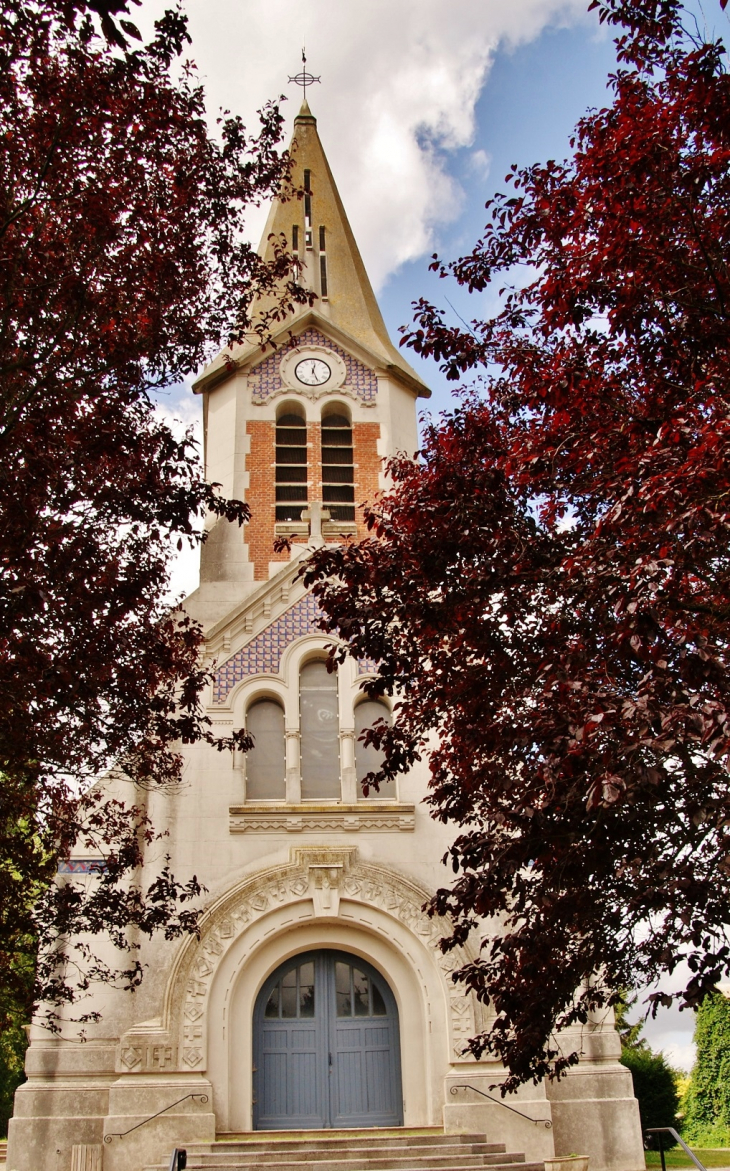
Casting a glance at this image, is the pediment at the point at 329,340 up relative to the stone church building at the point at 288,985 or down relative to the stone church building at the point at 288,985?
up

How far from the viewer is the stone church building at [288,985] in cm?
1509

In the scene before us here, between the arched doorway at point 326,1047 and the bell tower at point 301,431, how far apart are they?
6718 millimetres

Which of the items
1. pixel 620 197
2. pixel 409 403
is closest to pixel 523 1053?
pixel 620 197

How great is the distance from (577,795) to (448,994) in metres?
9.06

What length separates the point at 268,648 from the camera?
18.6 meters

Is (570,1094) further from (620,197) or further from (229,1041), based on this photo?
(620,197)

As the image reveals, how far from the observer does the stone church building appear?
1509 centimetres

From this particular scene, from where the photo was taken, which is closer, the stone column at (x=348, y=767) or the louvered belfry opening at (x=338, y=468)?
the stone column at (x=348, y=767)

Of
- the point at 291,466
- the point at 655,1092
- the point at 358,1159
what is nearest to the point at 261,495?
the point at 291,466

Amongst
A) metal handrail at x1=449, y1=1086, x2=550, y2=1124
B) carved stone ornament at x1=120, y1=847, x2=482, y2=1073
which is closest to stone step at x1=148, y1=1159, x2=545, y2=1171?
metal handrail at x1=449, y1=1086, x2=550, y2=1124

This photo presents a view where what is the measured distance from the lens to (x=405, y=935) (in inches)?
652

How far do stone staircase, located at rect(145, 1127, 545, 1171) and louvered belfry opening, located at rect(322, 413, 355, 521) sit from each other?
11.1 metres

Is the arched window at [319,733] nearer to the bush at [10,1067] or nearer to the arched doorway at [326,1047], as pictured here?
the arched doorway at [326,1047]

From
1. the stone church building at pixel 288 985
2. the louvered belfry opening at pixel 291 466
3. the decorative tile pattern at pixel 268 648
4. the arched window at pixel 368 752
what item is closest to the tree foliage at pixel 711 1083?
the stone church building at pixel 288 985
